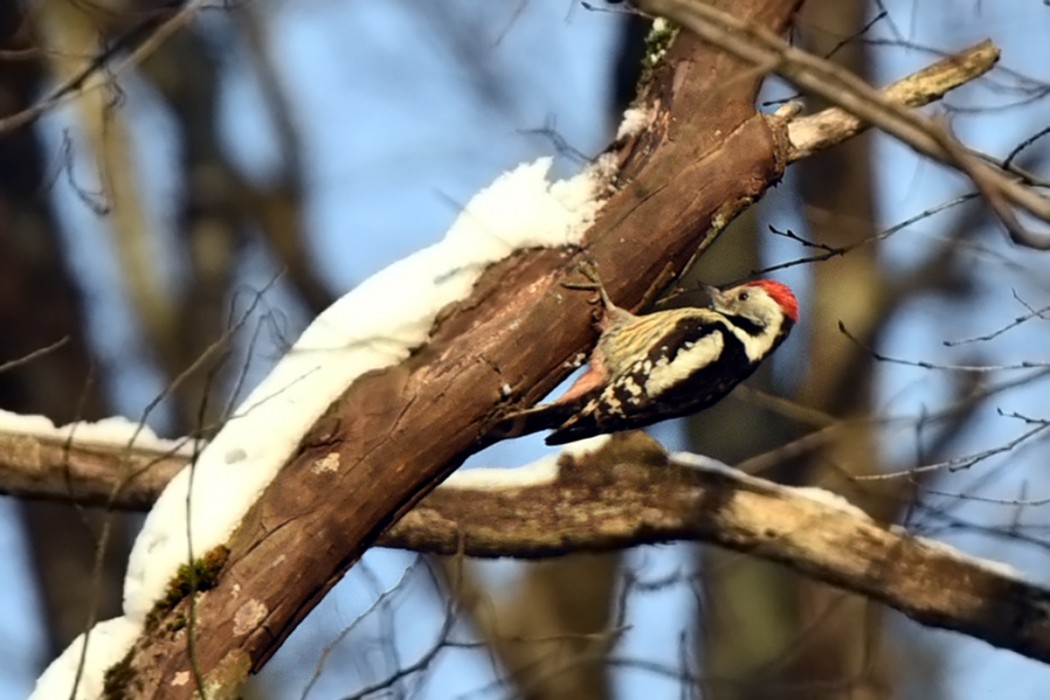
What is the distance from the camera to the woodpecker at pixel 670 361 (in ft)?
12.5

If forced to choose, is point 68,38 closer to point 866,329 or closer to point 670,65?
point 670,65

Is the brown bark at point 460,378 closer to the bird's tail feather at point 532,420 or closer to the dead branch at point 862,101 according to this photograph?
the bird's tail feather at point 532,420

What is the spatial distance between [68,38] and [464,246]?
3446 millimetres

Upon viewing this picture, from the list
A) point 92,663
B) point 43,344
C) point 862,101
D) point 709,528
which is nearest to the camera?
point 862,101

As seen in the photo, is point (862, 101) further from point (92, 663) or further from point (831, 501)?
point (831, 501)

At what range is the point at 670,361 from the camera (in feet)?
13.6

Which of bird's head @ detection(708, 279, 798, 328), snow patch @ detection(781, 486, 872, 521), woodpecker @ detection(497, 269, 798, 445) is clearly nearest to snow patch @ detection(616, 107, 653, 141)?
woodpecker @ detection(497, 269, 798, 445)

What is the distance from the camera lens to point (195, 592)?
110 inches

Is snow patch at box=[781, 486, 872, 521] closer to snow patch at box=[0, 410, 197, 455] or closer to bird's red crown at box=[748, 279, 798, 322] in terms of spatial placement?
bird's red crown at box=[748, 279, 798, 322]

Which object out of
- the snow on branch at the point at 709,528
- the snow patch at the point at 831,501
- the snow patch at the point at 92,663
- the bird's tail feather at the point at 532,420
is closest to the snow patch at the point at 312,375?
the snow patch at the point at 92,663

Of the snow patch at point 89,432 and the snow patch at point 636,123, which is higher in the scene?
the snow patch at point 636,123

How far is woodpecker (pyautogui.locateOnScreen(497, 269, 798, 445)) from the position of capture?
12.5 ft

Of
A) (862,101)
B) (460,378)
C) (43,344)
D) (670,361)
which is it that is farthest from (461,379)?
(43,344)

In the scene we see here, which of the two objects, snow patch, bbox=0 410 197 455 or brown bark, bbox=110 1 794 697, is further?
snow patch, bbox=0 410 197 455
